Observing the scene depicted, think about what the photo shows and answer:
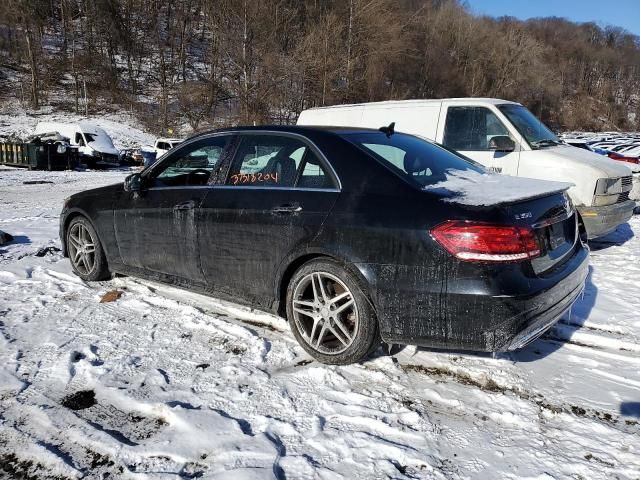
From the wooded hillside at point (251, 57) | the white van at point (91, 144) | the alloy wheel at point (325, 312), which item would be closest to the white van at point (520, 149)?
the alloy wheel at point (325, 312)

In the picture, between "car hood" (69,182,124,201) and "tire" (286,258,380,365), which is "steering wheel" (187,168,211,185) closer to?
"car hood" (69,182,124,201)

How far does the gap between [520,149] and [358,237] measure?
14.4 ft

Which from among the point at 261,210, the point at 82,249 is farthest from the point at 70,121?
the point at 261,210

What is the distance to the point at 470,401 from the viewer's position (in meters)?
2.94

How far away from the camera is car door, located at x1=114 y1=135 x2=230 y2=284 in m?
4.04

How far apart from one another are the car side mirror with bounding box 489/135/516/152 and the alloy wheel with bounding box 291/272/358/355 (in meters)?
4.24

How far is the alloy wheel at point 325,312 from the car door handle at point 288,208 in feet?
1.51

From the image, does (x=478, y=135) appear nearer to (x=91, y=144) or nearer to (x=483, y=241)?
(x=483, y=241)

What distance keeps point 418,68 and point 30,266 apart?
48.0 metres

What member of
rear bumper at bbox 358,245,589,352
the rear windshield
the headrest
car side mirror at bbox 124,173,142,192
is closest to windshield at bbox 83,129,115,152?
car side mirror at bbox 124,173,142,192

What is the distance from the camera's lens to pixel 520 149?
6.52m

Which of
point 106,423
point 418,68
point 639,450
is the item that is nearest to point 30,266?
point 106,423

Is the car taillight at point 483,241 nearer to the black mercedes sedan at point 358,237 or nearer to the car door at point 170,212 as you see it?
the black mercedes sedan at point 358,237

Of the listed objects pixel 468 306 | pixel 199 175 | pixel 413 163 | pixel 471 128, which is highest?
pixel 471 128
